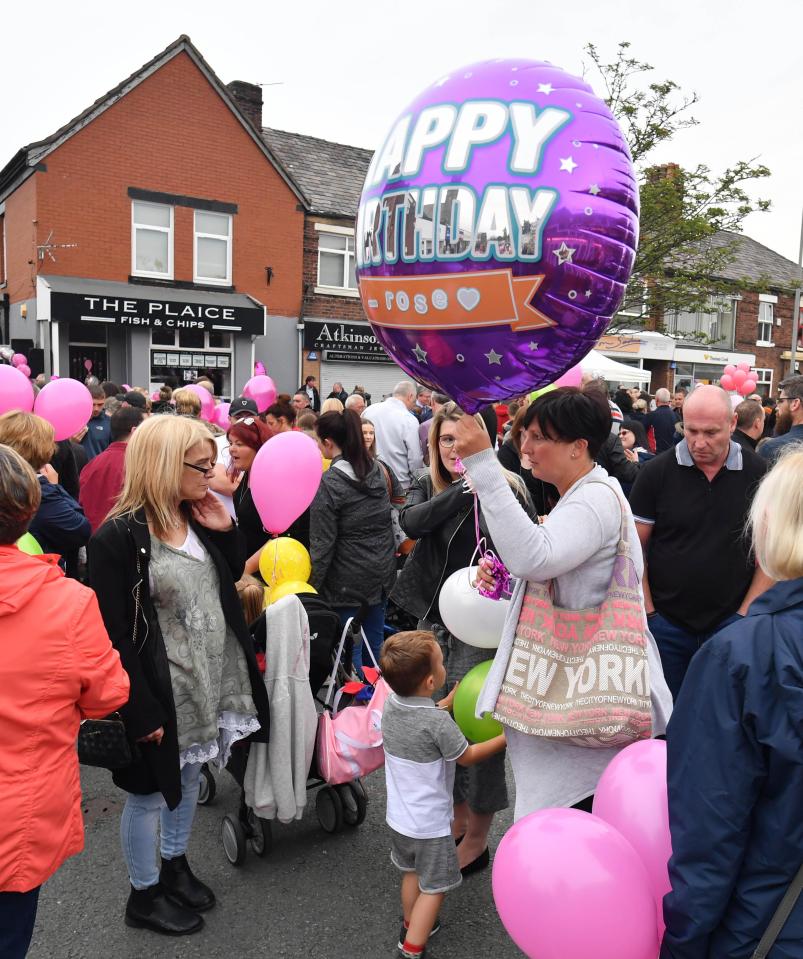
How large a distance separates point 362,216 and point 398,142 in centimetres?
25

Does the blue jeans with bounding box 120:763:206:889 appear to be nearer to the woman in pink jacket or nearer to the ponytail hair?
the woman in pink jacket

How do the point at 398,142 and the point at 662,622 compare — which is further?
the point at 662,622

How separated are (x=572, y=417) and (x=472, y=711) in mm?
1214

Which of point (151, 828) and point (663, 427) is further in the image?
point (663, 427)

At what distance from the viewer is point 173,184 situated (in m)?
17.5

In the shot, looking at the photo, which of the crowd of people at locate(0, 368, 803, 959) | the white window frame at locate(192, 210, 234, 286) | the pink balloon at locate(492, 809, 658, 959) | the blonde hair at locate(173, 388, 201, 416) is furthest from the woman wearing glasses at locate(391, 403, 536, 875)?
the white window frame at locate(192, 210, 234, 286)

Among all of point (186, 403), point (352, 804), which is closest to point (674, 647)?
point (352, 804)

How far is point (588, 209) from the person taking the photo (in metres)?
2.09

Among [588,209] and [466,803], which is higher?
[588,209]

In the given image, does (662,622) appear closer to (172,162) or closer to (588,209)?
(588,209)

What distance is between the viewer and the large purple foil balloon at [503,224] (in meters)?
2.07

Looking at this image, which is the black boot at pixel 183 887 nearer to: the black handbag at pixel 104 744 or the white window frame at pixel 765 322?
the black handbag at pixel 104 744

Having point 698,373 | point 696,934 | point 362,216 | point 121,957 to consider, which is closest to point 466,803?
point 121,957

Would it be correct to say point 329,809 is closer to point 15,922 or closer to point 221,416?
point 15,922
